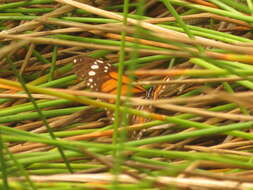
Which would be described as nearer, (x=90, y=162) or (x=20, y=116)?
(x=90, y=162)

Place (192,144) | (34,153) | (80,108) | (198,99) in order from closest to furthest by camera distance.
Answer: (198,99) < (34,153) < (192,144) < (80,108)

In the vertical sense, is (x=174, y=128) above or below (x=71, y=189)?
above

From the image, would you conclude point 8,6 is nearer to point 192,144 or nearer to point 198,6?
point 198,6

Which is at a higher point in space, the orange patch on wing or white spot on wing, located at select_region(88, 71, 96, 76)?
white spot on wing, located at select_region(88, 71, 96, 76)

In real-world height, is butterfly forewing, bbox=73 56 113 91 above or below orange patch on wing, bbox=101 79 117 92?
above

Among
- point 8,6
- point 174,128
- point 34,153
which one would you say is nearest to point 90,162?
point 34,153

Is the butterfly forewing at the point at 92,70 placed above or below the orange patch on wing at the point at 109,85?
above
